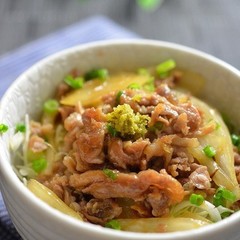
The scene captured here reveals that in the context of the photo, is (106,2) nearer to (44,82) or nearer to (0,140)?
(44,82)

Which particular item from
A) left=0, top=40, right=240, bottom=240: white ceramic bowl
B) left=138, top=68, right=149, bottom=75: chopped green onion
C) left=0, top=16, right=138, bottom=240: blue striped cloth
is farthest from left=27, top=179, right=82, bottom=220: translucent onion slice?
left=0, top=16, right=138, bottom=240: blue striped cloth

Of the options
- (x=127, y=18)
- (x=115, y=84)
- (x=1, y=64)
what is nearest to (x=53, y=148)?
(x=115, y=84)

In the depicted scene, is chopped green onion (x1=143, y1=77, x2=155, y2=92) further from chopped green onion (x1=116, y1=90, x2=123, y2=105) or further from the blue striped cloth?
the blue striped cloth

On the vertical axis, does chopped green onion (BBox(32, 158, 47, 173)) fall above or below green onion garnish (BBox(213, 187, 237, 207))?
below

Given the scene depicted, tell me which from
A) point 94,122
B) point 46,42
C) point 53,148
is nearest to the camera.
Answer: point 94,122

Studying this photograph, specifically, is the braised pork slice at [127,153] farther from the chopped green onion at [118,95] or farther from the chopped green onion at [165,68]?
the chopped green onion at [165,68]

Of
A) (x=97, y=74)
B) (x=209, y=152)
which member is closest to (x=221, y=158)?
(x=209, y=152)
